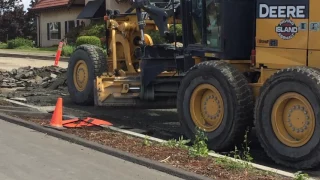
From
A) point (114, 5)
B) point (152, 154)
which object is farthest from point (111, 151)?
point (114, 5)

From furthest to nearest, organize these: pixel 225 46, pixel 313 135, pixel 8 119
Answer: pixel 8 119
pixel 225 46
pixel 313 135

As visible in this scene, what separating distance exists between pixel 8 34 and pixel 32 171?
157ft

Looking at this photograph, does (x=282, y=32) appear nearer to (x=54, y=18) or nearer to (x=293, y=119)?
(x=293, y=119)

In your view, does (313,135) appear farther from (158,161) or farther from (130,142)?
(130,142)

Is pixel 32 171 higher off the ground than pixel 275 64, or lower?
lower

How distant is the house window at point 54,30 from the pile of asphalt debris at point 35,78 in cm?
2718

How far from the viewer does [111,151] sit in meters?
7.96

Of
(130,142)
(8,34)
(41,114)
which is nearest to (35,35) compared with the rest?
(8,34)

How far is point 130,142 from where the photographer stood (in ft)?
28.2

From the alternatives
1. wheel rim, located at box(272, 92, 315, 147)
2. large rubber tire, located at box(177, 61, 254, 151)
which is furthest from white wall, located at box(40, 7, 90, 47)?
wheel rim, located at box(272, 92, 315, 147)

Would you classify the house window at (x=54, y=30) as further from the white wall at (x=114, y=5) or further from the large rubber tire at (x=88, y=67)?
the large rubber tire at (x=88, y=67)

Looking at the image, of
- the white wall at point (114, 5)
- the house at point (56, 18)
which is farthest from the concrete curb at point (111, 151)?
the house at point (56, 18)

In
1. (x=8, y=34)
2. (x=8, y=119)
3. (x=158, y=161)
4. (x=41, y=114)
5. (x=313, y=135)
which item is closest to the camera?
→ (x=313, y=135)

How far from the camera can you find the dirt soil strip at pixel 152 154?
257 inches
